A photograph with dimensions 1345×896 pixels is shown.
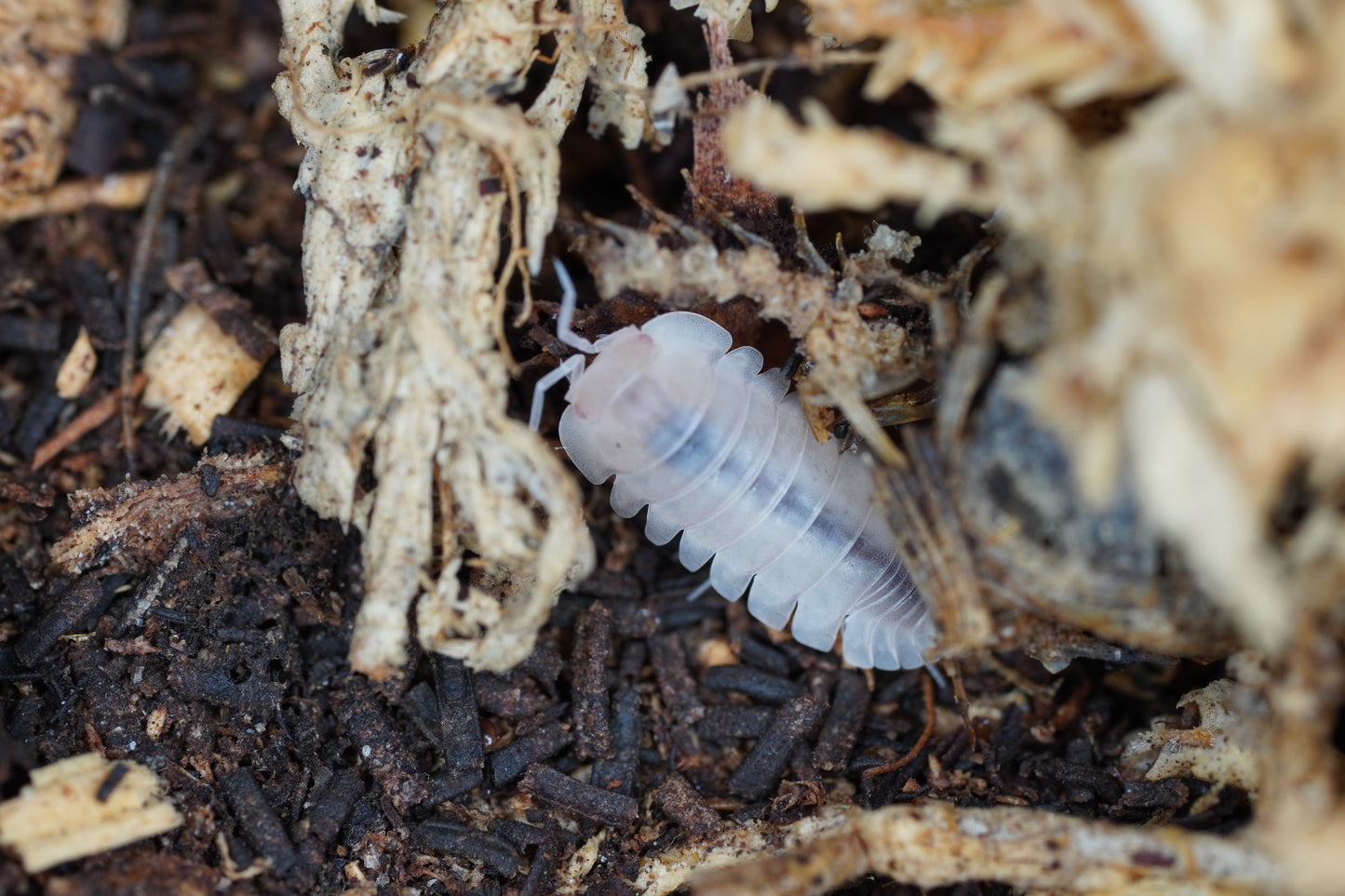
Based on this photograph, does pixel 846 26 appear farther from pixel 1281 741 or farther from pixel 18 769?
pixel 18 769

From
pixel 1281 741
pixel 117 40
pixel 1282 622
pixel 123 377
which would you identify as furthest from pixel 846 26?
pixel 117 40

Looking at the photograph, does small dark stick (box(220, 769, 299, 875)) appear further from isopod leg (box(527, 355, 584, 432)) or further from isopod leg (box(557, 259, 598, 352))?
isopod leg (box(557, 259, 598, 352))

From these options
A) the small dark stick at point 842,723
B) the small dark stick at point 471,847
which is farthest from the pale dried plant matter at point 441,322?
the small dark stick at point 842,723

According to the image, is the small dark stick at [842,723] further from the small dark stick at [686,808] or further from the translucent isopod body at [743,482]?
the small dark stick at [686,808]

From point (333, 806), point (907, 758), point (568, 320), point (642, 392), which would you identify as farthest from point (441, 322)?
point (907, 758)

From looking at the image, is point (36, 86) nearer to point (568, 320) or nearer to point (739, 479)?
point (568, 320)
